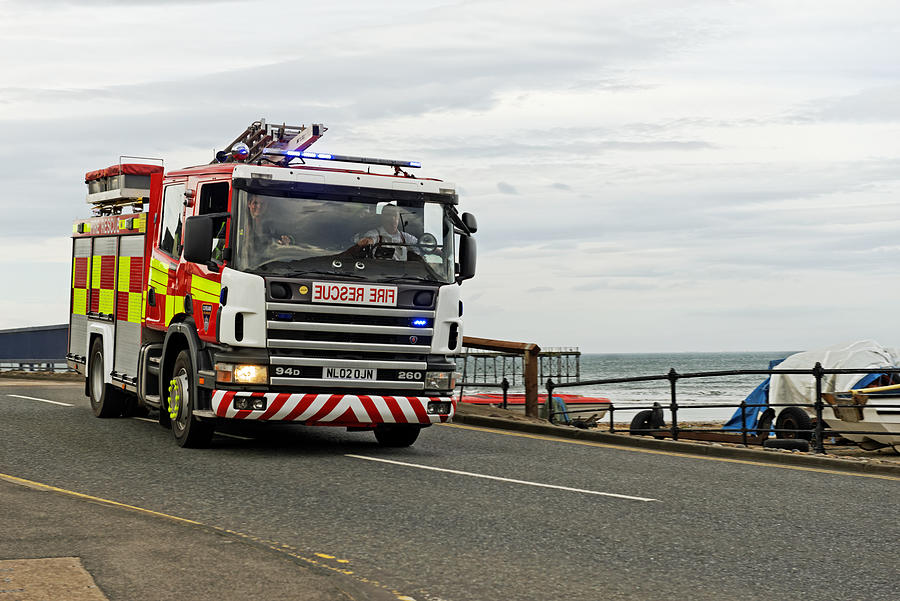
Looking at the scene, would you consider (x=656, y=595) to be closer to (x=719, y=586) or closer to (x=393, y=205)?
(x=719, y=586)

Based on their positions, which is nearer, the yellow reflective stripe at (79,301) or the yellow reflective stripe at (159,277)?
the yellow reflective stripe at (159,277)

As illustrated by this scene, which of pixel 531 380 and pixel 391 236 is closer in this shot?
pixel 391 236

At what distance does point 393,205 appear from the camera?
452 inches

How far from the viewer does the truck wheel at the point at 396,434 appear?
41.3ft

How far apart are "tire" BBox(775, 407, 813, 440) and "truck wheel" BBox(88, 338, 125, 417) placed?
1201 centimetres

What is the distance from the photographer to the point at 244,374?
35.3 feet

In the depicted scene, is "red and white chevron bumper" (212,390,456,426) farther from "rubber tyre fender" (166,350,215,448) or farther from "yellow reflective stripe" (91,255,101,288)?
"yellow reflective stripe" (91,255,101,288)

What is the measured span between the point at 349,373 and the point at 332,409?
41cm

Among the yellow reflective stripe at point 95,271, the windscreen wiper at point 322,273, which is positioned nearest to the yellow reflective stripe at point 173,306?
the windscreen wiper at point 322,273

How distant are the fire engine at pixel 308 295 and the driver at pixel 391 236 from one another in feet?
0.04

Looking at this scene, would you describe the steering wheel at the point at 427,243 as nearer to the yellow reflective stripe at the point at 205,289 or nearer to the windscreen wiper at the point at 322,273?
the windscreen wiper at the point at 322,273

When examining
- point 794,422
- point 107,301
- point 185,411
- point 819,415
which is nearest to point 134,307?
point 107,301

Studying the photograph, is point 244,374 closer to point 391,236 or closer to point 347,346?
point 347,346

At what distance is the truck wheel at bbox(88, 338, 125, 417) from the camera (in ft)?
49.2
